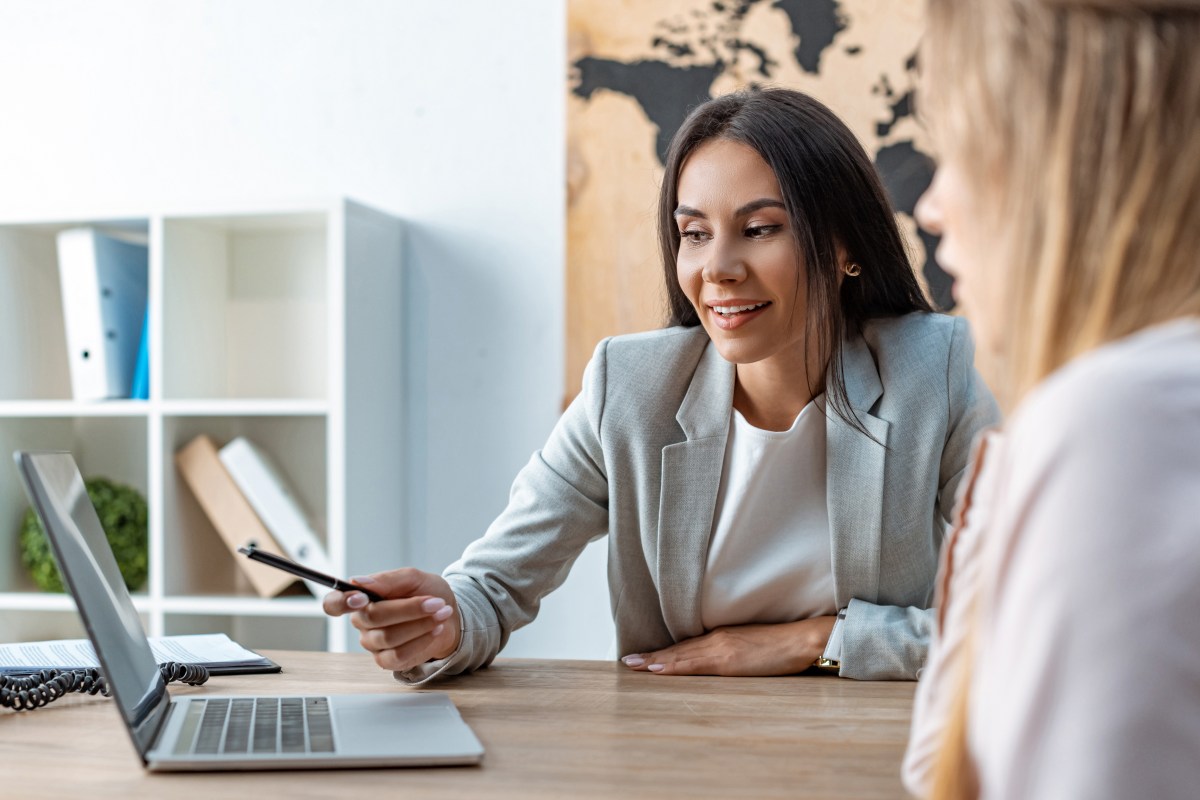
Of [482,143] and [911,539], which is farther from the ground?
[482,143]

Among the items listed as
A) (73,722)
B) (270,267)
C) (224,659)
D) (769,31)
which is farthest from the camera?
(270,267)

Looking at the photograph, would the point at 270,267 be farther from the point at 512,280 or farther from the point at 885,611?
the point at 885,611

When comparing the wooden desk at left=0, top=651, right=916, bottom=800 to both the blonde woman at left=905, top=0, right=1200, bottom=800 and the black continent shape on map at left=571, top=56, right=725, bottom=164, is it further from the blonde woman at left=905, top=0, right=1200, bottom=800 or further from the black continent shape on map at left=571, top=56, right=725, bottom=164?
the black continent shape on map at left=571, top=56, right=725, bottom=164

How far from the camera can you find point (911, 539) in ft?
5.05

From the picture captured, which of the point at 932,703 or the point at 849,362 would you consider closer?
the point at 932,703

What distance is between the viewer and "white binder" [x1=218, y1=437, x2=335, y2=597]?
2506 mm

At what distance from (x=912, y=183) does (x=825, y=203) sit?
985 mm

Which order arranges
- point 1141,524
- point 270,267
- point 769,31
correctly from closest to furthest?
point 1141,524 < point 769,31 < point 270,267

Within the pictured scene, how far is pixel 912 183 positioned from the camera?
2.45 metres

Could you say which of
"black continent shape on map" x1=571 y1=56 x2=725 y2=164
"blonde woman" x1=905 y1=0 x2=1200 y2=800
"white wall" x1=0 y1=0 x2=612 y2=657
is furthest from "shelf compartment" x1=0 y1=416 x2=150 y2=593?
"blonde woman" x1=905 y1=0 x2=1200 y2=800

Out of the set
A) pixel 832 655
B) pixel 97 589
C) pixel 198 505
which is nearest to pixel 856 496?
pixel 832 655

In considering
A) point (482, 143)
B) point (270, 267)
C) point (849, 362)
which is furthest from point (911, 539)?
point (270, 267)

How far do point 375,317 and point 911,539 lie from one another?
1.41m

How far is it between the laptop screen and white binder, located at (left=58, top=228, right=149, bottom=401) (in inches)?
58.3
